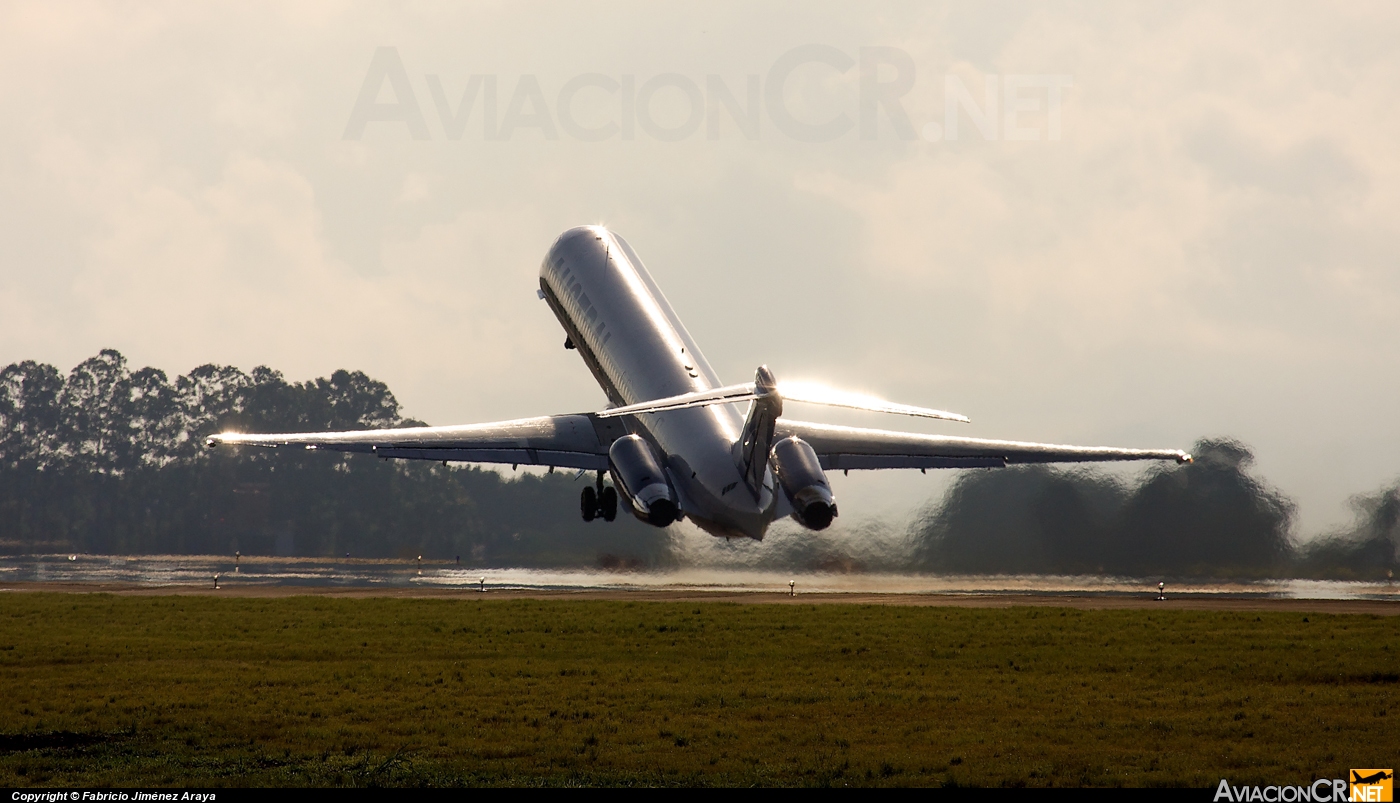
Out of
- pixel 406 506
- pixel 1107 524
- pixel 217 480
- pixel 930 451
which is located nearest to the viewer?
pixel 930 451

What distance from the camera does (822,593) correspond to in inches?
2227

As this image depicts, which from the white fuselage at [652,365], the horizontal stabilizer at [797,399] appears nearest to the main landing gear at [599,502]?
the white fuselage at [652,365]

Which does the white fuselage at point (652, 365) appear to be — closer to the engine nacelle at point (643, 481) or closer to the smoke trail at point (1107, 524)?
the engine nacelle at point (643, 481)

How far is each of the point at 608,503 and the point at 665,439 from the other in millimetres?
5854

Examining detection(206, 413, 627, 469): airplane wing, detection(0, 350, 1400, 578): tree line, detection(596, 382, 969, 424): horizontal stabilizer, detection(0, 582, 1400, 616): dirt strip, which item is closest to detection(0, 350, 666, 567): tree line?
detection(0, 350, 1400, 578): tree line

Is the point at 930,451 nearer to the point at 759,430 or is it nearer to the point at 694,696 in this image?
the point at 759,430

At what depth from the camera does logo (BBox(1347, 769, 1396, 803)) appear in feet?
73.5

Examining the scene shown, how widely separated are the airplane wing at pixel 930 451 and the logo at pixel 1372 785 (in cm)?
2391

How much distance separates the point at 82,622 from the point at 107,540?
305 ft

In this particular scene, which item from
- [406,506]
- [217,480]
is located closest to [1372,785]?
[406,506]

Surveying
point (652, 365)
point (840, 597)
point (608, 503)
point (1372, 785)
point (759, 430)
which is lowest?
point (1372, 785)

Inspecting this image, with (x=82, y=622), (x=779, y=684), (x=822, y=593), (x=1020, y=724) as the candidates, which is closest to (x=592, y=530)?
(x=822, y=593)

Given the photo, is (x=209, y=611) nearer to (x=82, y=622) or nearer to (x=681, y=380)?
(x=82, y=622)

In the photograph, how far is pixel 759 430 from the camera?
39.6m
